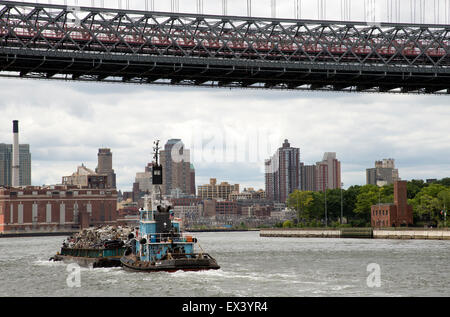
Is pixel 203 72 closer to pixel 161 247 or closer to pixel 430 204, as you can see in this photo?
pixel 161 247

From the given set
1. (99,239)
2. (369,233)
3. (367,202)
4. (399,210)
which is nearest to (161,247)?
(99,239)

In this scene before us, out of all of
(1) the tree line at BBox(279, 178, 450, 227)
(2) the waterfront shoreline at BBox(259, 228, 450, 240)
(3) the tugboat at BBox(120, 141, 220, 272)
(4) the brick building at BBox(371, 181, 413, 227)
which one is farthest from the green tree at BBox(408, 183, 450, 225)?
(3) the tugboat at BBox(120, 141, 220, 272)

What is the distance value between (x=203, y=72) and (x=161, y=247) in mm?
24126

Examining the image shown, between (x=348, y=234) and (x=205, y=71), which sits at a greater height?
(x=205, y=71)

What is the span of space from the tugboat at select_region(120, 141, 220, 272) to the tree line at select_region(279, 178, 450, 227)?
81.7m

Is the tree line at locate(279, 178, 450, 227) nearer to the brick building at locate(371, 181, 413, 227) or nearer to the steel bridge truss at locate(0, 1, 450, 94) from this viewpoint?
the brick building at locate(371, 181, 413, 227)

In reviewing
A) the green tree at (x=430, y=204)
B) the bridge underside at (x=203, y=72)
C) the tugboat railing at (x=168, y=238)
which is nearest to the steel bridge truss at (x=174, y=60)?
the bridge underside at (x=203, y=72)

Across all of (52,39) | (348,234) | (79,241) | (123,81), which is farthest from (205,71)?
(348,234)

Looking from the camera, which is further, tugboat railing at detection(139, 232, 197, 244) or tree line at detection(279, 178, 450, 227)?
tree line at detection(279, 178, 450, 227)

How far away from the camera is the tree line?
456 ft

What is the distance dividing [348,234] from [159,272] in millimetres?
93986

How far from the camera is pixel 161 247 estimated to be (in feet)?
175

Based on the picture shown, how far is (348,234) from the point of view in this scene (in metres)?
141
